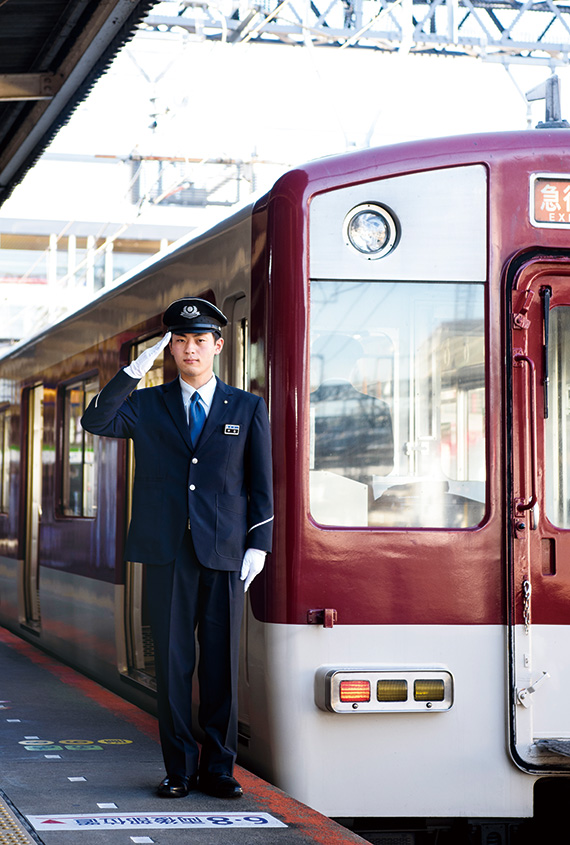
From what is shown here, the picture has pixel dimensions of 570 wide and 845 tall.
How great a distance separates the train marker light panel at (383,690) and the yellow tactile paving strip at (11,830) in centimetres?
109

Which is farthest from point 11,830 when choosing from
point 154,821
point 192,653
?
point 192,653

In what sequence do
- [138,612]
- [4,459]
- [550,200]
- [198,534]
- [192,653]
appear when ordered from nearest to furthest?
1. [198,534]
2. [192,653]
3. [550,200]
4. [138,612]
5. [4,459]

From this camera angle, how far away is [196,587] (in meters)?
4.39

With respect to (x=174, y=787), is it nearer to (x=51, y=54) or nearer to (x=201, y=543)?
(x=201, y=543)

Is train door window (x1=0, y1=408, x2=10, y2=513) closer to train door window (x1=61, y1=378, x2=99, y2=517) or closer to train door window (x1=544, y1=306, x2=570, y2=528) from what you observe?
train door window (x1=61, y1=378, x2=99, y2=517)

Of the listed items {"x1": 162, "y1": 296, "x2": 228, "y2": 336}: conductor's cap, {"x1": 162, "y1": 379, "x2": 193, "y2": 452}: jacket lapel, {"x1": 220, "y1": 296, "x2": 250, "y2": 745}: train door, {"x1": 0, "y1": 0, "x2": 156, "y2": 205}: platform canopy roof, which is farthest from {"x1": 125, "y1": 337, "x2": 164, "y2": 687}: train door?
{"x1": 162, "y1": 296, "x2": 228, "y2": 336}: conductor's cap

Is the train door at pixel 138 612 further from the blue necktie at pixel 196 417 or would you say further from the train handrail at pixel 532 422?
the train handrail at pixel 532 422

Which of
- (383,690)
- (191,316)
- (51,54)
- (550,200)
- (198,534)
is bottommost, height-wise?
(383,690)

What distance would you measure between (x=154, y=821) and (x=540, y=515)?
1.74 meters

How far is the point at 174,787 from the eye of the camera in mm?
4344

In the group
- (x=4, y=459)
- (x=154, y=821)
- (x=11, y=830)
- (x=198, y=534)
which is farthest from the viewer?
(x=4, y=459)

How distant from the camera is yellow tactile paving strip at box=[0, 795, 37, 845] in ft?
12.3

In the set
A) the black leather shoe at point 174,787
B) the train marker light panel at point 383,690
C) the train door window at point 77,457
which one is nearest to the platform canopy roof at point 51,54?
the train door window at point 77,457

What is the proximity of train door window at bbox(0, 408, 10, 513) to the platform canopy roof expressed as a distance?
4.14 meters
